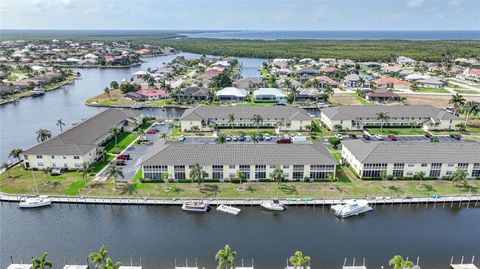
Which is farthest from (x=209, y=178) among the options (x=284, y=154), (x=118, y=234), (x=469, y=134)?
(x=469, y=134)

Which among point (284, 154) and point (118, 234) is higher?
point (284, 154)

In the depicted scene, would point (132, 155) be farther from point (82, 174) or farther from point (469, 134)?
point (469, 134)

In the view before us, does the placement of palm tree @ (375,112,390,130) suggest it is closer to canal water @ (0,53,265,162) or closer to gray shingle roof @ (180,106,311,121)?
gray shingle roof @ (180,106,311,121)

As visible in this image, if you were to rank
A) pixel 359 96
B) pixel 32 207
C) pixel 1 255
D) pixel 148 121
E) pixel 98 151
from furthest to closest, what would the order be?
1. pixel 359 96
2. pixel 148 121
3. pixel 98 151
4. pixel 32 207
5. pixel 1 255

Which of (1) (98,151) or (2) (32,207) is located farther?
(1) (98,151)

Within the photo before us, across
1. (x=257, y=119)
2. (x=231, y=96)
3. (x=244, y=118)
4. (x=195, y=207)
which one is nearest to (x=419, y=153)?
(x=257, y=119)

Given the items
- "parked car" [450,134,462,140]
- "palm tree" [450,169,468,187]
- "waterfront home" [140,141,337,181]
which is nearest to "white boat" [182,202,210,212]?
"waterfront home" [140,141,337,181]

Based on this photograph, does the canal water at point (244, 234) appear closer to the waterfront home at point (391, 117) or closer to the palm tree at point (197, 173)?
the palm tree at point (197, 173)
